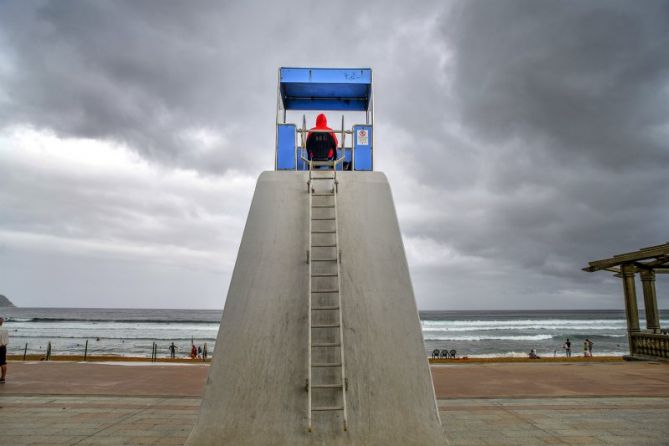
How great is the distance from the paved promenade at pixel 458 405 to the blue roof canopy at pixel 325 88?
580 centimetres

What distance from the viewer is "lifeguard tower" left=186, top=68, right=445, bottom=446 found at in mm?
3406

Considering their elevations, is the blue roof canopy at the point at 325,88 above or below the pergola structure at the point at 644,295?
above

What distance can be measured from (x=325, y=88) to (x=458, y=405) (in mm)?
6323

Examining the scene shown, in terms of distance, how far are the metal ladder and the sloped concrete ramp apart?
0.26 ft

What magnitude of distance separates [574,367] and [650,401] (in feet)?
15.3

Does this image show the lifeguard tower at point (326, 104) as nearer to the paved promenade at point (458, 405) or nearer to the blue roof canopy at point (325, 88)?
the blue roof canopy at point (325, 88)

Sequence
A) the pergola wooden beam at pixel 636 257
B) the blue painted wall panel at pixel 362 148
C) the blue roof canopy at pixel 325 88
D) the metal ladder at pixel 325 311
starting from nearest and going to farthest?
1. the metal ladder at pixel 325 311
2. the blue painted wall panel at pixel 362 148
3. the blue roof canopy at pixel 325 88
4. the pergola wooden beam at pixel 636 257

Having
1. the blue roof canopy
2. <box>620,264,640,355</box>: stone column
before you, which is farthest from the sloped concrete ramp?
<box>620,264,640,355</box>: stone column

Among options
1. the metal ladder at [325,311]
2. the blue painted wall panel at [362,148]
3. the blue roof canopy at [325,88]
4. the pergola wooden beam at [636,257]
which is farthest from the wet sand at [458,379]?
the blue roof canopy at [325,88]

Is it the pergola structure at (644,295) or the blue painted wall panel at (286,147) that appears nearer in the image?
the blue painted wall panel at (286,147)

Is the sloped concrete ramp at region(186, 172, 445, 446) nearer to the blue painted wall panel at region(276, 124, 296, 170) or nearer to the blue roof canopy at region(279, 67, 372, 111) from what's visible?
the blue painted wall panel at region(276, 124, 296, 170)

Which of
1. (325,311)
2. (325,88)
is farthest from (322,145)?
(325,311)

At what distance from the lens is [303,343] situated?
379 cm

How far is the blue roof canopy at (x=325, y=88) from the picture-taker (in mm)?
7039
